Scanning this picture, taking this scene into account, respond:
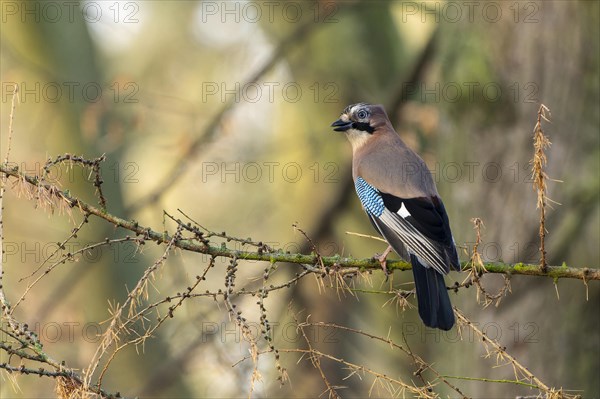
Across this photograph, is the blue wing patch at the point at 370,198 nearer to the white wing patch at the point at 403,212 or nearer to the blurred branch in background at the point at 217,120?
the white wing patch at the point at 403,212

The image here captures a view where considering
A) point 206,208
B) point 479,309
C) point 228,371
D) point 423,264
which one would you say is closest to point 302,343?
point 228,371

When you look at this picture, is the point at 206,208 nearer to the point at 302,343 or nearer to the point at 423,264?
the point at 302,343

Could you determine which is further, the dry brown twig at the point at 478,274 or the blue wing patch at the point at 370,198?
the blue wing patch at the point at 370,198

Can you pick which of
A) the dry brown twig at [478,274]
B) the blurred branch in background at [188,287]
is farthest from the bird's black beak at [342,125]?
the dry brown twig at [478,274]

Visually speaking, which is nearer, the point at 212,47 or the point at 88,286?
the point at 88,286

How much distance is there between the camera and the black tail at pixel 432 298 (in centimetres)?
487

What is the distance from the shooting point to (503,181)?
7133mm

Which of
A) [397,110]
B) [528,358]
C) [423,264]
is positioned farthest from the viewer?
[397,110]

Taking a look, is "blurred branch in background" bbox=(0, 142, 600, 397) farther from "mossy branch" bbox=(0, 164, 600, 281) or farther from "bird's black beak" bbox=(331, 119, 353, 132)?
"bird's black beak" bbox=(331, 119, 353, 132)

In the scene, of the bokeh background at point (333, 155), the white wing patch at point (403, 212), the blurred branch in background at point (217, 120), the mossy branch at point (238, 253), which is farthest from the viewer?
the blurred branch in background at point (217, 120)

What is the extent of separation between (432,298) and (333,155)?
19.0ft

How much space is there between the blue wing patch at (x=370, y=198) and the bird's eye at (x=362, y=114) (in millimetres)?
800

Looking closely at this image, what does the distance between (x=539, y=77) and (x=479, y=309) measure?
1925 millimetres

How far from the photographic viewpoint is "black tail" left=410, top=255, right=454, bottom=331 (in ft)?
16.0
